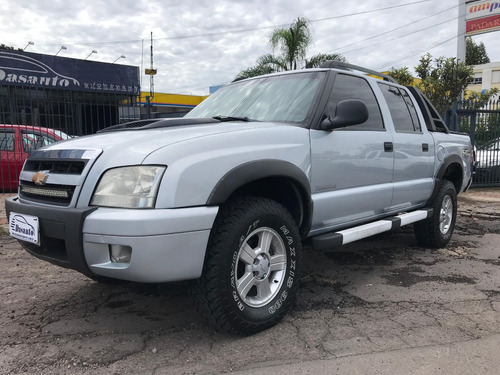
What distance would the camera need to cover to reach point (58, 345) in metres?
2.58

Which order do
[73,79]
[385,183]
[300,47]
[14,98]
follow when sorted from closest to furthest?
[385,183] → [14,98] → [73,79] → [300,47]

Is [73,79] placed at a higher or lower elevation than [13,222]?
higher

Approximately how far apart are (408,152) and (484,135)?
7.63 meters

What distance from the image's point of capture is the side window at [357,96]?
3.48m

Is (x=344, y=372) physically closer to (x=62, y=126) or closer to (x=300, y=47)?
(x=62, y=126)

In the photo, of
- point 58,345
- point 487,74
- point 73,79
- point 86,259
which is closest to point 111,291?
point 58,345

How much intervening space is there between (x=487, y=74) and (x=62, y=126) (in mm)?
53622

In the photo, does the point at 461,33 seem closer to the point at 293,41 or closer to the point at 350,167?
the point at 293,41

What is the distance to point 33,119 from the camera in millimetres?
7988

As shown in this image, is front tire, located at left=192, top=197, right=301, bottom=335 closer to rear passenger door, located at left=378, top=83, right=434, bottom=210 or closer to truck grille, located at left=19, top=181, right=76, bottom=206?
truck grille, located at left=19, top=181, right=76, bottom=206

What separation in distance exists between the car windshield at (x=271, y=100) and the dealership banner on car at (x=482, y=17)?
24.2 m

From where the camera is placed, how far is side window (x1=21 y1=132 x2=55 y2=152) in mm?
7758

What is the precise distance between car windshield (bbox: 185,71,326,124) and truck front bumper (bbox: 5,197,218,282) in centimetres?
122

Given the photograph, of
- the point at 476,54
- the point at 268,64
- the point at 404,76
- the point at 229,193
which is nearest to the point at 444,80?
the point at 404,76
